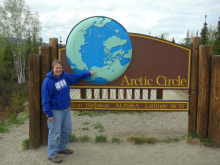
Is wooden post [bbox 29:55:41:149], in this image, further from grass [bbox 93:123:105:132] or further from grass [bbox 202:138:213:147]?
grass [bbox 202:138:213:147]

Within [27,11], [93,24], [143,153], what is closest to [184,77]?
[143,153]

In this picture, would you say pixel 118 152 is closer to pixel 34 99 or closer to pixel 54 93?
pixel 54 93

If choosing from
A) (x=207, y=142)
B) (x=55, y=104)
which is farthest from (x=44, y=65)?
(x=207, y=142)

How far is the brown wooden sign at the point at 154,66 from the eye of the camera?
4090mm

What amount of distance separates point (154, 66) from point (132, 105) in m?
0.90

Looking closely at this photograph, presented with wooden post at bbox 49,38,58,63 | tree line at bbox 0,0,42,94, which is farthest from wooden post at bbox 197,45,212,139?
tree line at bbox 0,0,42,94

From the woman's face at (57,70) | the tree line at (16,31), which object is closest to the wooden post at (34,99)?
the woman's face at (57,70)

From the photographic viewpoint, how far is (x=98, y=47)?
3971 millimetres

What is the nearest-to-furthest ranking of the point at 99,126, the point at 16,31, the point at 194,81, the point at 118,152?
the point at 118,152 < the point at 194,81 < the point at 99,126 < the point at 16,31

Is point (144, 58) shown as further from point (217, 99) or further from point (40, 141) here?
point (40, 141)

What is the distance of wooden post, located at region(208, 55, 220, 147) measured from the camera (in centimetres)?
388

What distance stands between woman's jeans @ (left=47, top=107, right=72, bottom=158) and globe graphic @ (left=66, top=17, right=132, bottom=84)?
920mm

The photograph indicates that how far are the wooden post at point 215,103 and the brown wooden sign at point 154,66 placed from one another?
1.48 ft

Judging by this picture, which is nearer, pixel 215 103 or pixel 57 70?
pixel 57 70
